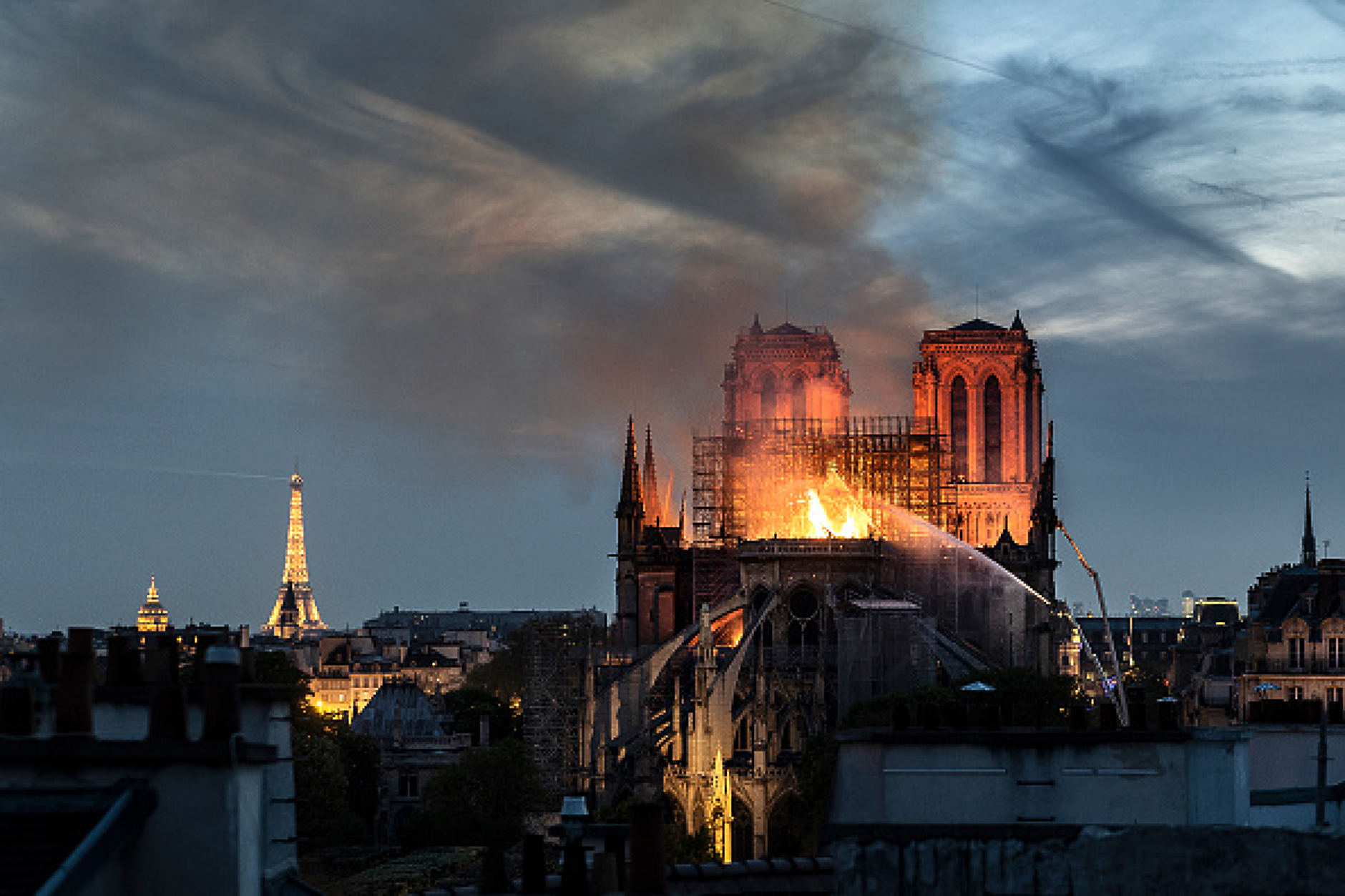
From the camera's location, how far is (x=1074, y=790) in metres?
26.2

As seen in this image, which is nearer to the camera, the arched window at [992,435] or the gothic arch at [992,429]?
the gothic arch at [992,429]

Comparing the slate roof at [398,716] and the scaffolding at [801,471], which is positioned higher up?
the scaffolding at [801,471]

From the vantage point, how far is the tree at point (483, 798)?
111875 millimetres

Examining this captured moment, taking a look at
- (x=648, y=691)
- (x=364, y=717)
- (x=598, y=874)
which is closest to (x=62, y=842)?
(x=598, y=874)

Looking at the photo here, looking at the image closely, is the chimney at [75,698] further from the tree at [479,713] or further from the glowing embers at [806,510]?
the tree at [479,713]

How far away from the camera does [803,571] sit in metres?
114

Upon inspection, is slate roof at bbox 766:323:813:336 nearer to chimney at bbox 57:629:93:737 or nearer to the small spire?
the small spire

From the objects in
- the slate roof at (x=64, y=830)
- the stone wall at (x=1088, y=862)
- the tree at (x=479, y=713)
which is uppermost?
the slate roof at (x=64, y=830)

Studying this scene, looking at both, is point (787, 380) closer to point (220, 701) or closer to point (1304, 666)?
point (1304, 666)

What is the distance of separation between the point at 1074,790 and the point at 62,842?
11313 mm

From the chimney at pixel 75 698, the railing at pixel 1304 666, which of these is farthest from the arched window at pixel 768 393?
the chimney at pixel 75 698

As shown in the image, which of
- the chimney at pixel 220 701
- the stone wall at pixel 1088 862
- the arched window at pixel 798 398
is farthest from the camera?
the arched window at pixel 798 398

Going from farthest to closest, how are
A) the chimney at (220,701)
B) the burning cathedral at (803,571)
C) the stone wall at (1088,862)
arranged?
the burning cathedral at (803,571)
the stone wall at (1088,862)
the chimney at (220,701)

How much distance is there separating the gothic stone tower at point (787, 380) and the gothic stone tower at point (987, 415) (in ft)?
20.2
